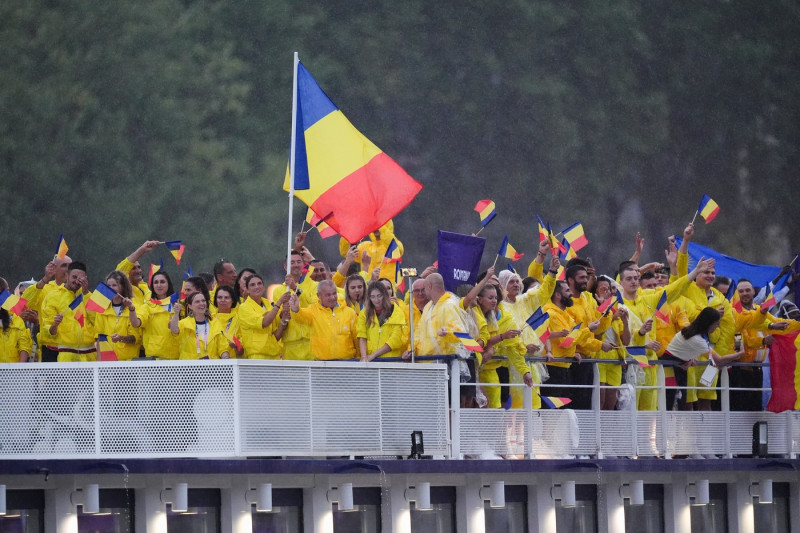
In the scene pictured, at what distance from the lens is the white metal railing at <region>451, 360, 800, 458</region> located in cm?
1516

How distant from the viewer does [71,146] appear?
29.3 metres

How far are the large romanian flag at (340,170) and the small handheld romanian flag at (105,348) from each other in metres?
2.44

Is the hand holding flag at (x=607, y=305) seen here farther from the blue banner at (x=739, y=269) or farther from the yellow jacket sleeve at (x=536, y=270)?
the blue banner at (x=739, y=269)

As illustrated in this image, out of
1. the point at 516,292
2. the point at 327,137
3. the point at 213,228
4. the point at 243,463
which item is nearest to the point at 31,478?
the point at 243,463

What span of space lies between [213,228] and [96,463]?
1734cm

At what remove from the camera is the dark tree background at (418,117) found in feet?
96.1

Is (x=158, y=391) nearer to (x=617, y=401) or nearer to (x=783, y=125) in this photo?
(x=617, y=401)

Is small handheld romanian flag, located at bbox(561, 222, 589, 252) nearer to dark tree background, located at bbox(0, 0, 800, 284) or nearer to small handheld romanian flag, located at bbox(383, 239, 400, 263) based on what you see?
small handheld romanian flag, located at bbox(383, 239, 400, 263)

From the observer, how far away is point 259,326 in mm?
14180

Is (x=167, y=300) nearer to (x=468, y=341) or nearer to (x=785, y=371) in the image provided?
(x=468, y=341)

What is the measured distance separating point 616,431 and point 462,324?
9.19 ft

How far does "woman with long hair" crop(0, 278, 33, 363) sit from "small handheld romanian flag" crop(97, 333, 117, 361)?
1098 mm

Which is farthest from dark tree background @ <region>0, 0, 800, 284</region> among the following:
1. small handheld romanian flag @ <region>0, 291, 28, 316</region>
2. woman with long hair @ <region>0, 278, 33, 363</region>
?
woman with long hair @ <region>0, 278, 33, 363</region>

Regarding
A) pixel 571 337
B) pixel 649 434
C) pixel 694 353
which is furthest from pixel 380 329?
pixel 694 353
